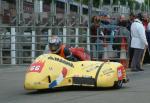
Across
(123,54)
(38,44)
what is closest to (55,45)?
(123,54)

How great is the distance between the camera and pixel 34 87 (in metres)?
10.3

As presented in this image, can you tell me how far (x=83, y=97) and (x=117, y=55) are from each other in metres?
8.08

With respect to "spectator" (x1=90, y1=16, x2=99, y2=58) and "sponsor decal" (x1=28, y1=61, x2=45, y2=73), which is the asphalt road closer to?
"sponsor decal" (x1=28, y1=61, x2=45, y2=73)

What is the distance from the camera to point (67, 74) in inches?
422

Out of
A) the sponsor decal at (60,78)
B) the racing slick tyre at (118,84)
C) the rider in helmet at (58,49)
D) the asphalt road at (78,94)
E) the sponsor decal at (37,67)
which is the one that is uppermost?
the rider in helmet at (58,49)

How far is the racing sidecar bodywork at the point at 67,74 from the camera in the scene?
1038 centimetres

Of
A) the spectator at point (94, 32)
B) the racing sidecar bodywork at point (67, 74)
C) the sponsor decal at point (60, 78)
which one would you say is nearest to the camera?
the racing sidecar bodywork at point (67, 74)

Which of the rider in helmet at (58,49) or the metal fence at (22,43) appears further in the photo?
the metal fence at (22,43)

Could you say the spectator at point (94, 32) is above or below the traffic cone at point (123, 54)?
above

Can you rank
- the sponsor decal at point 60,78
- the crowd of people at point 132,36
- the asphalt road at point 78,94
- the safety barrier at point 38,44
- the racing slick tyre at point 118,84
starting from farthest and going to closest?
the safety barrier at point 38,44, the crowd of people at point 132,36, the racing slick tyre at point 118,84, the sponsor decal at point 60,78, the asphalt road at point 78,94

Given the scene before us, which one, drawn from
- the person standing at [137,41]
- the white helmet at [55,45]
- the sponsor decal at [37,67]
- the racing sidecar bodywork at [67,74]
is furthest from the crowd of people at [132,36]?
the sponsor decal at [37,67]

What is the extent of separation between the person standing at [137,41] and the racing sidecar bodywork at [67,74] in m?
4.48

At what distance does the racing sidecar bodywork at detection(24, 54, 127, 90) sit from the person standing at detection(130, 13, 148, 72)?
448 cm

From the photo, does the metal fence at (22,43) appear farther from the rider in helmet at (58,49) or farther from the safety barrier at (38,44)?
the rider in helmet at (58,49)
